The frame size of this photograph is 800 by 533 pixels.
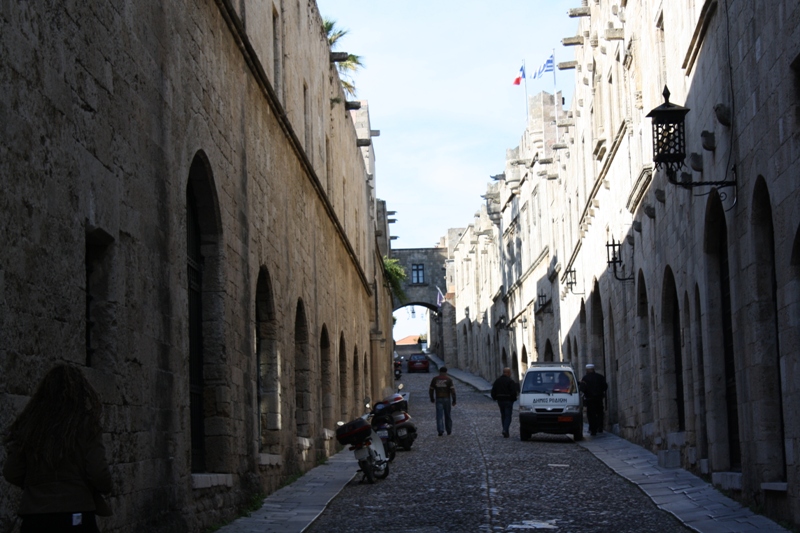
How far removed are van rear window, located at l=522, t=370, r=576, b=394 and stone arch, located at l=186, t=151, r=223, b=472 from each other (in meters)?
12.7

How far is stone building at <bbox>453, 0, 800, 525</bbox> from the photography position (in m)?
10.4

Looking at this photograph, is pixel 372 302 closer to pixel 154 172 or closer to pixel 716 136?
pixel 716 136

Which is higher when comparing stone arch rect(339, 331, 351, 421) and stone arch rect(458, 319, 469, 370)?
stone arch rect(458, 319, 469, 370)

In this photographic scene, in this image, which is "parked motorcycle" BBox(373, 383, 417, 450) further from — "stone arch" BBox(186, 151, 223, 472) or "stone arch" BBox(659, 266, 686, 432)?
"stone arch" BBox(186, 151, 223, 472)

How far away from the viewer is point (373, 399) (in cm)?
3738

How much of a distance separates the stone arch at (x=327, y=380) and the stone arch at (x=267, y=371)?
6.59 meters

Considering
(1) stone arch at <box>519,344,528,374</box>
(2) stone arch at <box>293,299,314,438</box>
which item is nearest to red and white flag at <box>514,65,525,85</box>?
(1) stone arch at <box>519,344,528,374</box>

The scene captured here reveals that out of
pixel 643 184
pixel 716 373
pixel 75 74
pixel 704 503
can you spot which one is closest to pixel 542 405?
pixel 643 184

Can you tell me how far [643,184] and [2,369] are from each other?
14479 mm

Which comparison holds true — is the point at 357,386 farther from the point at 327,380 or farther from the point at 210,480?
the point at 210,480

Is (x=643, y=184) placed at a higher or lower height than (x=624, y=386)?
higher

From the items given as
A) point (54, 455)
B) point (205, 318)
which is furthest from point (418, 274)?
point (54, 455)

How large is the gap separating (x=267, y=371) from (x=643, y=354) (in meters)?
7.82

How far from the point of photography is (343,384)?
87.6ft
